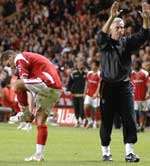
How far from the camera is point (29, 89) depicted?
13414 millimetres

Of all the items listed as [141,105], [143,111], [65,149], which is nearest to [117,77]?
[65,149]

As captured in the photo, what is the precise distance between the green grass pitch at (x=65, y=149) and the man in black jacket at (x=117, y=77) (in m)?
0.51

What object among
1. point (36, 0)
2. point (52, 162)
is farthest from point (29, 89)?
→ point (36, 0)

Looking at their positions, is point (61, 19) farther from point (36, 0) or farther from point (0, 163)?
point (0, 163)

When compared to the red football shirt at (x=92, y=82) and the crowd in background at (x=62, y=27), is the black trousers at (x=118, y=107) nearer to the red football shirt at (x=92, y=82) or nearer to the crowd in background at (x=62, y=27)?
the red football shirt at (x=92, y=82)

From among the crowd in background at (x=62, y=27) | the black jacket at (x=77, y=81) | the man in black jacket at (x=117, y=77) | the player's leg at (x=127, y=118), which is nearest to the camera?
the man in black jacket at (x=117, y=77)

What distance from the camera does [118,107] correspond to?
13.8 meters

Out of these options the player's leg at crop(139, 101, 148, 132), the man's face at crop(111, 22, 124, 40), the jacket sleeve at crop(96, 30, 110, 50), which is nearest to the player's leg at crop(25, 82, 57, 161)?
the jacket sleeve at crop(96, 30, 110, 50)

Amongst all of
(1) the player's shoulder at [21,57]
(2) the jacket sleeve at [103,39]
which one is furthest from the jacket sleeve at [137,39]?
(1) the player's shoulder at [21,57]

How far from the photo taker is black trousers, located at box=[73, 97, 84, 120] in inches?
1069

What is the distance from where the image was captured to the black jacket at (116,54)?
13484 millimetres

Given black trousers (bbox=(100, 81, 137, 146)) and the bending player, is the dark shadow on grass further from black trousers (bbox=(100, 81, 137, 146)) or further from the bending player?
black trousers (bbox=(100, 81, 137, 146))

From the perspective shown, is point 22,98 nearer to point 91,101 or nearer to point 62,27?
point 91,101

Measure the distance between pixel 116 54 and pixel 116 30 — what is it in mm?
408
